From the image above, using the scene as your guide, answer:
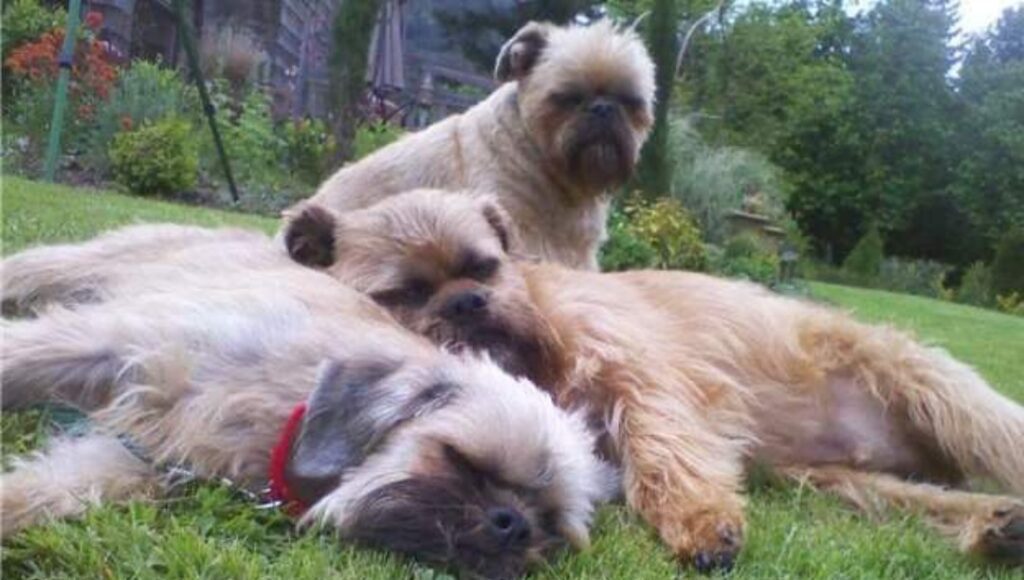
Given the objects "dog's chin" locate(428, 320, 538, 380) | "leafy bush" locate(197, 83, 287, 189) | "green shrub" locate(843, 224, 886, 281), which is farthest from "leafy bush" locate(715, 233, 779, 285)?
"green shrub" locate(843, 224, 886, 281)

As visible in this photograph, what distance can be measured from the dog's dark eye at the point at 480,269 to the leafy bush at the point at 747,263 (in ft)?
32.1

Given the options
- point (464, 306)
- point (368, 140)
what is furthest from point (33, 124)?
point (464, 306)

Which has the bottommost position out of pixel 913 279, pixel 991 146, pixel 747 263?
pixel 913 279

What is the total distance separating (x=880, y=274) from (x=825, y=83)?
31.9 feet

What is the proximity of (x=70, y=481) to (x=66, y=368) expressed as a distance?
0.49 m

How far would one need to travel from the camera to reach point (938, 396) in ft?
15.1

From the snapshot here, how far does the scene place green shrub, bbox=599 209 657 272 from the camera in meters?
A: 12.7

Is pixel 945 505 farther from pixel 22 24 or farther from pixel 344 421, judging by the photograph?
pixel 22 24

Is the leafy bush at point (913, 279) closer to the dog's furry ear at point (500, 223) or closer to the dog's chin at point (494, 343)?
the dog's furry ear at point (500, 223)

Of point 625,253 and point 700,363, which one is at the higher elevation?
point 700,363

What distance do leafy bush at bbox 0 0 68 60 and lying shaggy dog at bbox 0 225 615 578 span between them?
15.4 meters

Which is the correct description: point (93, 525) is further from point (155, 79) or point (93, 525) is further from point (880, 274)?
point (880, 274)

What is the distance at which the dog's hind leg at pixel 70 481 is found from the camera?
2.96 meters

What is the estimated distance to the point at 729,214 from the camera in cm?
2133
